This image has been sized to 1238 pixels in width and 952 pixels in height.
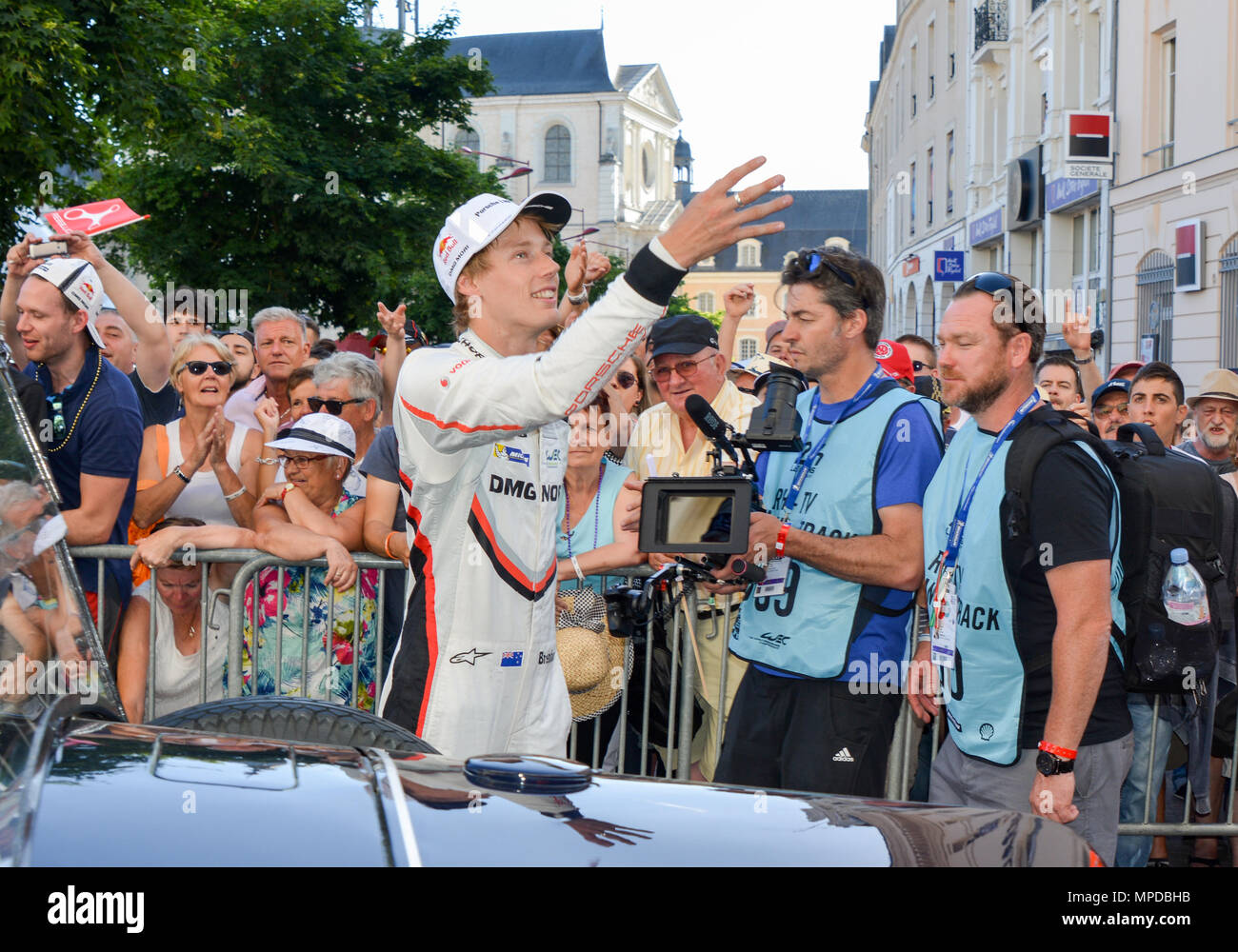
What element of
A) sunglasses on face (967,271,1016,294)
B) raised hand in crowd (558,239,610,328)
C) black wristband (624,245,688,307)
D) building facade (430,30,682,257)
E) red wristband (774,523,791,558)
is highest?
building facade (430,30,682,257)

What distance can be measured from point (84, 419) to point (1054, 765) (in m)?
3.58

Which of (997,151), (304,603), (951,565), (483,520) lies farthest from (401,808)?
(997,151)

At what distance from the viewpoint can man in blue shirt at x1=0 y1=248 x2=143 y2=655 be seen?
485 cm

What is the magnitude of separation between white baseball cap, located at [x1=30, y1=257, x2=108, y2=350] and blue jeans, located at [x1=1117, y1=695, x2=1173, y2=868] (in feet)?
13.8

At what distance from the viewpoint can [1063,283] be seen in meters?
24.1

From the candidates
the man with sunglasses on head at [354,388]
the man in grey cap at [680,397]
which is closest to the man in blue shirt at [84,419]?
the man with sunglasses on head at [354,388]

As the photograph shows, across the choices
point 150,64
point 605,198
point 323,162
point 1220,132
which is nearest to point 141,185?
point 323,162

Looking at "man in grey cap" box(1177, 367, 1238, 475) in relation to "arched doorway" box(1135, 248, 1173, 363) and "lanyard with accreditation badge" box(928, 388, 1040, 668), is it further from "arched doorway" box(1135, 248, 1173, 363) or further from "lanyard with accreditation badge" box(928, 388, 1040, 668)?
"arched doorway" box(1135, 248, 1173, 363)

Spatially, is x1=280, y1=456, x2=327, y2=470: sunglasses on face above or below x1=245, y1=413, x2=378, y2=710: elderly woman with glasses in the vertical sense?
above

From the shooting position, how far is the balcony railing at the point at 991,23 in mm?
29453

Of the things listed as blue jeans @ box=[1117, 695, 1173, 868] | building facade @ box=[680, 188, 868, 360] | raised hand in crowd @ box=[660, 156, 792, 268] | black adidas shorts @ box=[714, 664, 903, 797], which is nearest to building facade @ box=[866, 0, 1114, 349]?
blue jeans @ box=[1117, 695, 1173, 868]

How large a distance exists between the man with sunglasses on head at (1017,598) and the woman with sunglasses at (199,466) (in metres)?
3.02

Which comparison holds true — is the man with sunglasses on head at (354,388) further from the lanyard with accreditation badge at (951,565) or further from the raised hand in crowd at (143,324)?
the lanyard with accreditation badge at (951,565)
